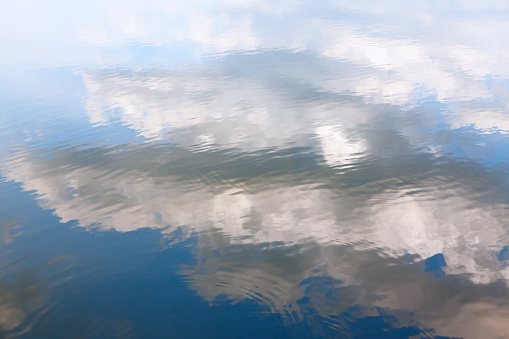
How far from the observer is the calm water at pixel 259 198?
9.24m

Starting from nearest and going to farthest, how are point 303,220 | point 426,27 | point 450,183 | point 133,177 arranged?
point 303,220 → point 450,183 → point 133,177 → point 426,27

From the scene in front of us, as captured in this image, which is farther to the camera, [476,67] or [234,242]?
[476,67]

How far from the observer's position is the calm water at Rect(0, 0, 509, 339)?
30.3 feet

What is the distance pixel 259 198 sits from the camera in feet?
44.6

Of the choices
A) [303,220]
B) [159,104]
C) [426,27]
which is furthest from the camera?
[426,27]

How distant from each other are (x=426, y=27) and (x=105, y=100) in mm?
36468

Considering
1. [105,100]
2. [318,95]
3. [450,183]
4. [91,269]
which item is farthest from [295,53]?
[91,269]

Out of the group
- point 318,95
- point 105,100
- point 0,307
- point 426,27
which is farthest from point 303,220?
point 426,27

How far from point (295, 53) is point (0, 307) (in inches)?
1121

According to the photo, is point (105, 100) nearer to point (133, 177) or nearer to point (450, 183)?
point (133, 177)

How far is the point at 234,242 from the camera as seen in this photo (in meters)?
11.5

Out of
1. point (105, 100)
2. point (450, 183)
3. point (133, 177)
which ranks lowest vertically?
point (450, 183)

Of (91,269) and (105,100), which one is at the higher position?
(105,100)

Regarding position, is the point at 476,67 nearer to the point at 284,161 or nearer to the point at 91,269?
the point at 284,161
